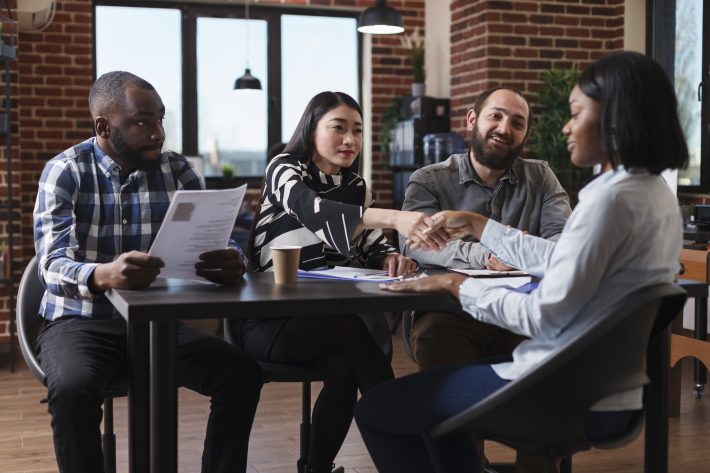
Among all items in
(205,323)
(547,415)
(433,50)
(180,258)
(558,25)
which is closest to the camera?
(547,415)

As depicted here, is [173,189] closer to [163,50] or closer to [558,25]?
[558,25]

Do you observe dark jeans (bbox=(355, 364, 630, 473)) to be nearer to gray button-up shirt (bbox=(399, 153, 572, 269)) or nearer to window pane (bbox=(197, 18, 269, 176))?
gray button-up shirt (bbox=(399, 153, 572, 269))

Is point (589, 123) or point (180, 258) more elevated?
point (589, 123)

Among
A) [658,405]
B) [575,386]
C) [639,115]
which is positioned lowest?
[658,405]

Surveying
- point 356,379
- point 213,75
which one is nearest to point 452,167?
point 356,379

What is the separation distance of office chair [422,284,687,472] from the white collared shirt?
1.7 inches

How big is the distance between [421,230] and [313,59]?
546 centimetres

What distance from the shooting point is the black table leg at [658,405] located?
1.99 metres

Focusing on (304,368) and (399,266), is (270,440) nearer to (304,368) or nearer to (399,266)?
(304,368)

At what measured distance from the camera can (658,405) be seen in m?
2.01

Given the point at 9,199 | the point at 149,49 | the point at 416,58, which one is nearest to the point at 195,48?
the point at 149,49

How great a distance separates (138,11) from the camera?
699 cm

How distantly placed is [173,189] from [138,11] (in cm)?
497

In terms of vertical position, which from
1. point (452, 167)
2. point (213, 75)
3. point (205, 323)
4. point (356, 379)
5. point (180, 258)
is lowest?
point (205, 323)
